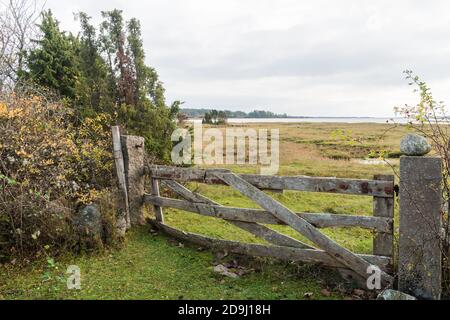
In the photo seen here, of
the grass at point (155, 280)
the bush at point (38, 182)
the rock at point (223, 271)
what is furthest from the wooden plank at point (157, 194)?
the rock at point (223, 271)

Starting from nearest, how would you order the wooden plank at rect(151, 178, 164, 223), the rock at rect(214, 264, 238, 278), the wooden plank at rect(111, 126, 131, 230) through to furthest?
the rock at rect(214, 264, 238, 278) < the wooden plank at rect(111, 126, 131, 230) < the wooden plank at rect(151, 178, 164, 223)

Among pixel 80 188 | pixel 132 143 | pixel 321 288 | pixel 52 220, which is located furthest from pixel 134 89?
pixel 321 288

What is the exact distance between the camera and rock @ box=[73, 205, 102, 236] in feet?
21.5

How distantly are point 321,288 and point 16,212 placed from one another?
5.29m

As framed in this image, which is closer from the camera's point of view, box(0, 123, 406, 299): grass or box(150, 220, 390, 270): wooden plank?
box(0, 123, 406, 299): grass

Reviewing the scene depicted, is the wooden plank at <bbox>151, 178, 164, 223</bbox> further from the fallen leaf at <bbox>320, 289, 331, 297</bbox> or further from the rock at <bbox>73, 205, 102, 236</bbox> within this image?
the fallen leaf at <bbox>320, 289, 331, 297</bbox>

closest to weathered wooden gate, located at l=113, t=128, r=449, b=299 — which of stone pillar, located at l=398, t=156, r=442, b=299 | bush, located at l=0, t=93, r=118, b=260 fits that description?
stone pillar, located at l=398, t=156, r=442, b=299

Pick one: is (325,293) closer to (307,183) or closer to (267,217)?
(267,217)

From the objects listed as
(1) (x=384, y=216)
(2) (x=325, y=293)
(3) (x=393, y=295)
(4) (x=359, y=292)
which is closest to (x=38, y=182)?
(2) (x=325, y=293)

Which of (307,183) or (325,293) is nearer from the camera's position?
(325,293)

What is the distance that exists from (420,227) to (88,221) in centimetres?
545

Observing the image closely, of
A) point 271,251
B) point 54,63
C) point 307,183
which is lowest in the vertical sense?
point 271,251

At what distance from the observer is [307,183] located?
5.57m

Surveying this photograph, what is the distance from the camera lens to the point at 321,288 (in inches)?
211
